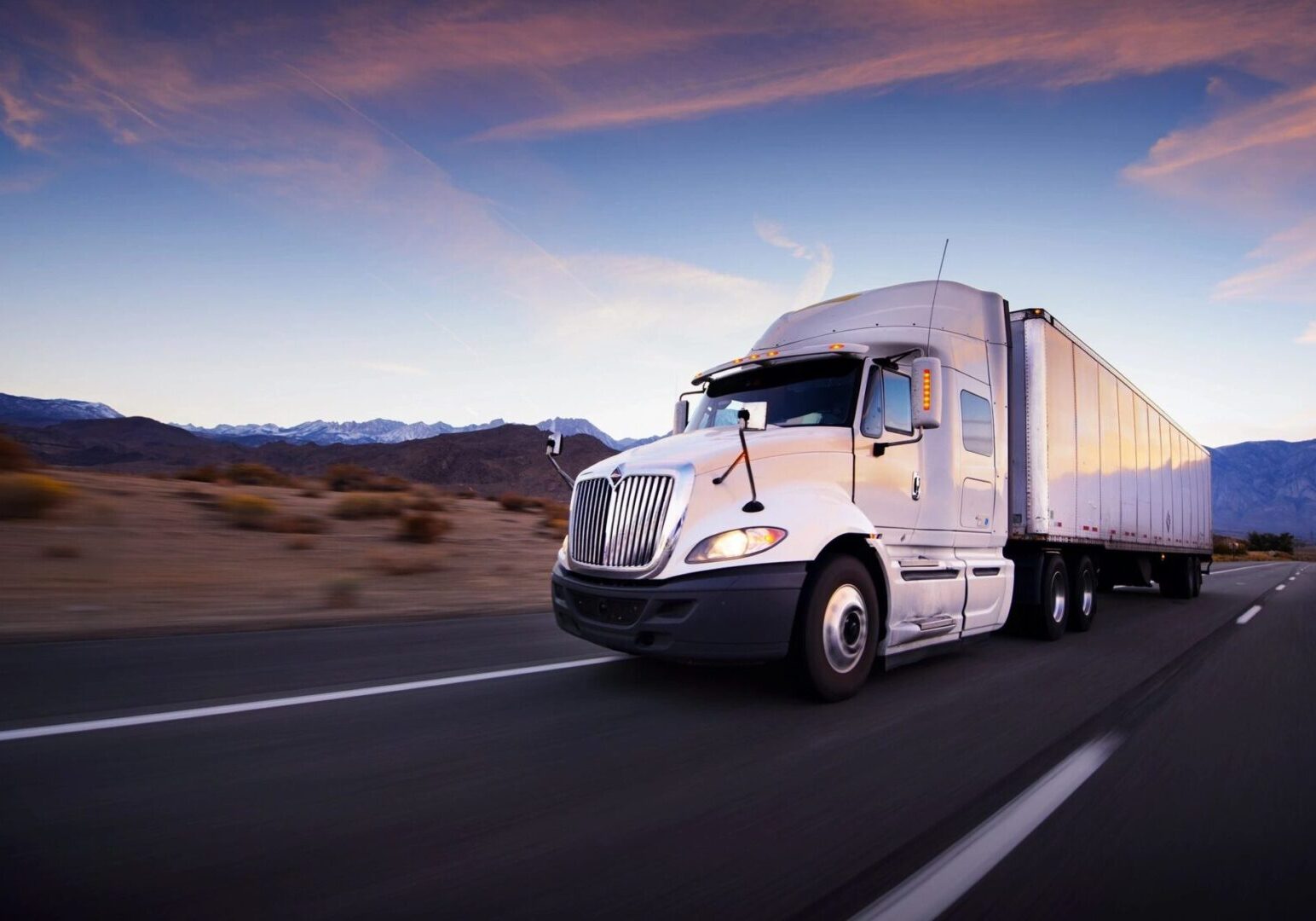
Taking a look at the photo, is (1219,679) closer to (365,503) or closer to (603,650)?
(603,650)

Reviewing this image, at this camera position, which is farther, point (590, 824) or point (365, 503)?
point (365, 503)

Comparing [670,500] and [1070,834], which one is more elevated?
[670,500]

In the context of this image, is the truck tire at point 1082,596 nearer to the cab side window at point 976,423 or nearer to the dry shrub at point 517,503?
the cab side window at point 976,423

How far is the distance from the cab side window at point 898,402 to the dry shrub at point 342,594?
22.8ft

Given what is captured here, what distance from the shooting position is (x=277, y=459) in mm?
80688

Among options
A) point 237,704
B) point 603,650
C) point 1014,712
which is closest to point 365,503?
point 603,650

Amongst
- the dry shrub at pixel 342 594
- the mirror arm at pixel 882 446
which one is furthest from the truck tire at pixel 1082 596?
the dry shrub at pixel 342 594

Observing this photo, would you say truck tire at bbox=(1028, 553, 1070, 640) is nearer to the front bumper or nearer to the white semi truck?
the white semi truck

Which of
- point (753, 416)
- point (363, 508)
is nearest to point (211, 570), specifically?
point (363, 508)

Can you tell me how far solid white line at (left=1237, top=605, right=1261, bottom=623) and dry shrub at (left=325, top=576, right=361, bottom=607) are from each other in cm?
1209

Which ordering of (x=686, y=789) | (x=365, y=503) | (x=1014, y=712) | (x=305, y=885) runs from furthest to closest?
(x=365, y=503) → (x=1014, y=712) → (x=686, y=789) → (x=305, y=885)

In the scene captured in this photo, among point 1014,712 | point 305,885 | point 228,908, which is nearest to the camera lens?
point 228,908

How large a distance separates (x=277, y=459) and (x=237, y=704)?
84.3 metres

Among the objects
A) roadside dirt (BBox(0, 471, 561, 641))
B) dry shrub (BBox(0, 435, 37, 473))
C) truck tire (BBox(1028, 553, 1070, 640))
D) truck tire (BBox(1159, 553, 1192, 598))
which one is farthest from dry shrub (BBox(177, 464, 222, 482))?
truck tire (BBox(1159, 553, 1192, 598))
